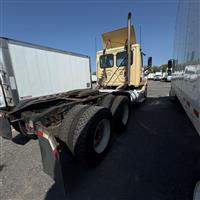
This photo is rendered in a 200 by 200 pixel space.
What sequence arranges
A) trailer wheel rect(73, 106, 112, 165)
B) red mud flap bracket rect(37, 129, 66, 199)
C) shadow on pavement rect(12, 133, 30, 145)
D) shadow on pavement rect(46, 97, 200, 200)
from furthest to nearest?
1. shadow on pavement rect(12, 133, 30, 145)
2. trailer wheel rect(73, 106, 112, 165)
3. shadow on pavement rect(46, 97, 200, 200)
4. red mud flap bracket rect(37, 129, 66, 199)

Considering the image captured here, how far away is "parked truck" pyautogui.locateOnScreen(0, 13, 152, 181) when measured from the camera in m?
2.00

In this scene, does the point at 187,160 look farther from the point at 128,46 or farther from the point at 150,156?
the point at 128,46

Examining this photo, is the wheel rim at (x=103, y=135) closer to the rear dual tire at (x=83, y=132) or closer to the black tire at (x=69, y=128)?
the rear dual tire at (x=83, y=132)

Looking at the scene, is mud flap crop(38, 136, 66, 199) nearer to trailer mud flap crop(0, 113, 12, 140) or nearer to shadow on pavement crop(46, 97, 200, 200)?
shadow on pavement crop(46, 97, 200, 200)

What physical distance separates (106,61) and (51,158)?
4.63 meters

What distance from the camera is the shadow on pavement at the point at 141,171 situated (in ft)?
5.75

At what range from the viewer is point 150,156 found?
2494 millimetres

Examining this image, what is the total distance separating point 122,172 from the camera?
6.96ft

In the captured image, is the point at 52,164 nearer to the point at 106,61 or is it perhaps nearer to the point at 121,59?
the point at 121,59

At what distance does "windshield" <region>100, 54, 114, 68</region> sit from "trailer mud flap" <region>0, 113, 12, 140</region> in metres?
4.17

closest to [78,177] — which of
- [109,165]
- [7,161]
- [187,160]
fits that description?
[109,165]

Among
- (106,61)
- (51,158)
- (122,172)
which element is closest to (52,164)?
(51,158)

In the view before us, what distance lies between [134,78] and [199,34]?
3.69m

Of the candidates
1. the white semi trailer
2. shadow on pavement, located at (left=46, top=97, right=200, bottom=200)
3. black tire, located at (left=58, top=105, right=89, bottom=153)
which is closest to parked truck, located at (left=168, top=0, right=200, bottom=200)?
shadow on pavement, located at (left=46, top=97, right=200, bottom=200)
